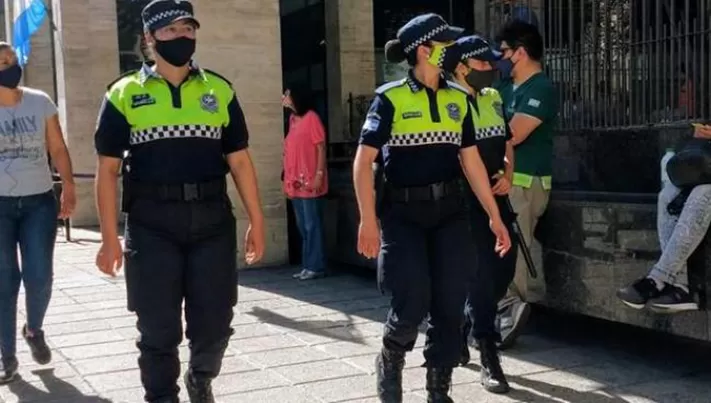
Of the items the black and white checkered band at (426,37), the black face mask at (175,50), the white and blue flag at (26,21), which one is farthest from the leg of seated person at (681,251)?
the white and blue flag at (26,21)

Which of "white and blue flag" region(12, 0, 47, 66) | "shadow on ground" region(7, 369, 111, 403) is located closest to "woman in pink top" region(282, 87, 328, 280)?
"shadow on ground" region(7, 369, 111, 403)

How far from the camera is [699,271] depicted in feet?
15.4

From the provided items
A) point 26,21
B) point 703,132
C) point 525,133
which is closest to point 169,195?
point 525,133

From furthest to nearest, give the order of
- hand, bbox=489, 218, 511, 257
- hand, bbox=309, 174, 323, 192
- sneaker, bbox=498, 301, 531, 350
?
hand, bbox=309, 174, 323, 192
sneaker, bbox=498, 301, 531, 350
hand, bbox=489, 218, 511, 257

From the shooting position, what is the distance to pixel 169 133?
3.84 m

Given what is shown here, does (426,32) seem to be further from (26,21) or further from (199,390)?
(26,21)

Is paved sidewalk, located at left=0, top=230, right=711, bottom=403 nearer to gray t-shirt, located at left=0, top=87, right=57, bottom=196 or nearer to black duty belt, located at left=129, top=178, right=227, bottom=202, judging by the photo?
gray t-shirt, located at left=0, top=87, right=57, bottom=196

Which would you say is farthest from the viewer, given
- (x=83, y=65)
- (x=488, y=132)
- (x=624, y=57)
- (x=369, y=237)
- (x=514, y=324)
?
(x=83, y=65)

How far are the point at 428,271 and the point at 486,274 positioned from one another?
35.0 inches

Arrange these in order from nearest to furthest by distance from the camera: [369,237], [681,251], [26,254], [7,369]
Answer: [369,237] < [681,251] < [7,369] < [26,254]

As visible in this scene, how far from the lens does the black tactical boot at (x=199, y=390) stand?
409 centimetres

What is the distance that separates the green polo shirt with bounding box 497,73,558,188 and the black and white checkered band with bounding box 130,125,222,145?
7.28 ft

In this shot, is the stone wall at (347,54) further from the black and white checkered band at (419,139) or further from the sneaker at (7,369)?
the black and white checkered band at (419,139)

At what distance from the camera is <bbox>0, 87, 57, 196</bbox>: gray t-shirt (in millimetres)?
5152
